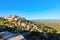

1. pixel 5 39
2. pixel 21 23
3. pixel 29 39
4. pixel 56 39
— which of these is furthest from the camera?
pixel 21 23

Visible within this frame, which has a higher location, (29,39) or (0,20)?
(0,20)

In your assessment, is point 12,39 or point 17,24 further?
point 17,24

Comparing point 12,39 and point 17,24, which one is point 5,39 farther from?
point 17,24

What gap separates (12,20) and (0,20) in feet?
7.12

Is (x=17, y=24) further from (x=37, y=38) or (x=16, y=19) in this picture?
(x=37, y=38)

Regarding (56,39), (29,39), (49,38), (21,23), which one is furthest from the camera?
(21,23)

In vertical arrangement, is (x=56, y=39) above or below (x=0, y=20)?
below

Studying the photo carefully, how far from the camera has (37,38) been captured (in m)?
24.9

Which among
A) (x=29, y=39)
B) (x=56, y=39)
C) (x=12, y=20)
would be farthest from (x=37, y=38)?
(x=12, y=20)

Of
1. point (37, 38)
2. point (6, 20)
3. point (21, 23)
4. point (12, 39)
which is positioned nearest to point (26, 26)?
point (21, 23)

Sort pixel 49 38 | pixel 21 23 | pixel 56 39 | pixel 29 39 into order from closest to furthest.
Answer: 1. pixel 29 39
2. pixel 49 38
3. pixel 56 39
4. pixel 21 23

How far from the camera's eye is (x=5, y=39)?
637 inches

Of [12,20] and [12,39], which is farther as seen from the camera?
[12,20]

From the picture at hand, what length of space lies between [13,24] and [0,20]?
2624 millimetres
